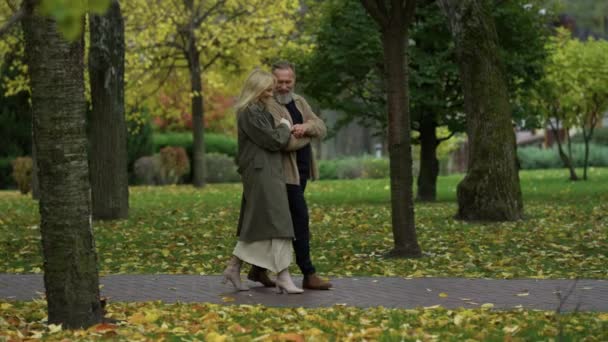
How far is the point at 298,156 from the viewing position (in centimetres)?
1030

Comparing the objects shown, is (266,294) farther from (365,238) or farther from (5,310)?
(365,238)

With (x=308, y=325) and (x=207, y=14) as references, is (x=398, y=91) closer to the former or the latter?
(x=308, y=325)

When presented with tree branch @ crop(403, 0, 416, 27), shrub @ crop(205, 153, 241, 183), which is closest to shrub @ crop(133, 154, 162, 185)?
shrub @ crop(205, 153, 241, 183)

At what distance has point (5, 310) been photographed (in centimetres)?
883

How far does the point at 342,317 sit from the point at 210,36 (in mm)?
25302

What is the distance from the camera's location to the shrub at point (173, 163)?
39156mm

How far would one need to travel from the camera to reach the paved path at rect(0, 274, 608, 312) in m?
9.13

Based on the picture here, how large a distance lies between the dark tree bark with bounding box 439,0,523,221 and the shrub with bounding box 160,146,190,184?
22009 millimetres

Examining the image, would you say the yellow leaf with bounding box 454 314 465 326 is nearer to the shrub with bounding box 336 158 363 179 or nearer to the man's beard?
the man's beard

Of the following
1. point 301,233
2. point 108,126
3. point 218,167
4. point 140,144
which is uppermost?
point 108,126

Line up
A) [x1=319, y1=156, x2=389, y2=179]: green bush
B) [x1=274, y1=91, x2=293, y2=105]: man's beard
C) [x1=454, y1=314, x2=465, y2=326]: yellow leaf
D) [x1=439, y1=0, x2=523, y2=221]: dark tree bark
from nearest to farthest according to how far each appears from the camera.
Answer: [x1=454, y1=314, x2=465, y2=326]: yellow leaf, [x1=274, y1=91, x2=293, y2=105]: man's beard, [x1=439, y1=0, x2=523, y2=221]: dark tree bark, [x1=319, y1=156, x2=389, y2=179]: green bush

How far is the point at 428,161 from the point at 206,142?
18.8 meters

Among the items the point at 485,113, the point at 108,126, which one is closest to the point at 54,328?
the point at 485,113

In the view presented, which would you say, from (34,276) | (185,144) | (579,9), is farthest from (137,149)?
(579,9)
